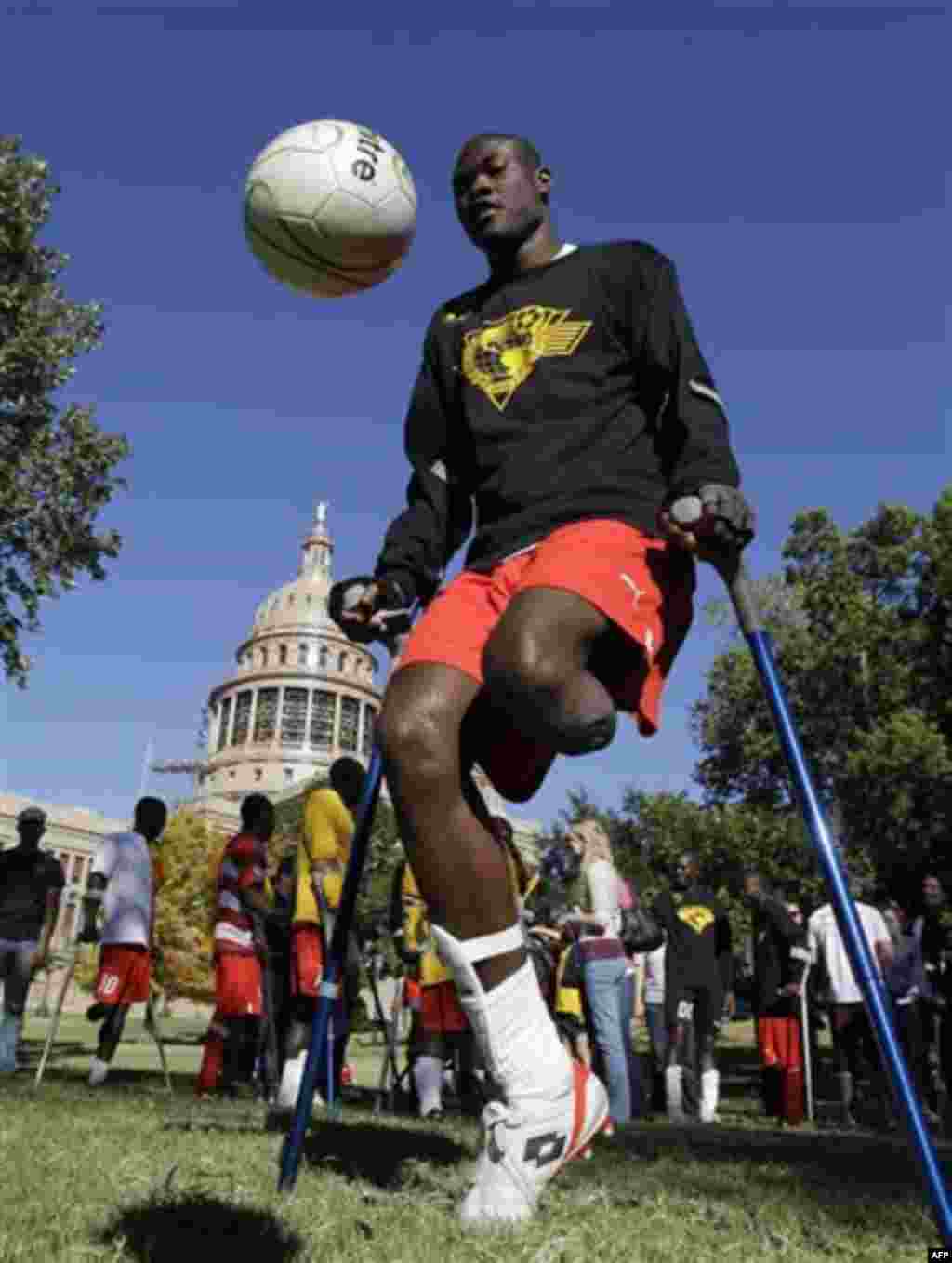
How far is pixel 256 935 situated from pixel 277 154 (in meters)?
6.63

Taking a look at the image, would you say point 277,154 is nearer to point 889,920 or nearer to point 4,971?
point 4,971

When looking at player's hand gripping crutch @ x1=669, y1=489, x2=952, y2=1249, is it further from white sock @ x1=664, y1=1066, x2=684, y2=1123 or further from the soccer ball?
white sock @ x1=664, y1=1066, x2=684, y2=1123

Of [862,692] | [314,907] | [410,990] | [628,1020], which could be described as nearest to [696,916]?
[628,1020]

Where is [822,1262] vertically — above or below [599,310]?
below

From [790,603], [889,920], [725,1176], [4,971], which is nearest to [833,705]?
[790,603]

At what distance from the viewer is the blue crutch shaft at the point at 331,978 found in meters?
3.13

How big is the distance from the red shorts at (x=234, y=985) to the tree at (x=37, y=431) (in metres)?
11.8

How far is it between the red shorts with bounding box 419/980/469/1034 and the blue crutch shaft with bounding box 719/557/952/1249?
221 inches

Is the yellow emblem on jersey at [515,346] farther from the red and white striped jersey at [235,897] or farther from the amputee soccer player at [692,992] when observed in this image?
the amputee soccer player at [692,992]

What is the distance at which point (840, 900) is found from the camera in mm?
2365

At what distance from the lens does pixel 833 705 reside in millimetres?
35969

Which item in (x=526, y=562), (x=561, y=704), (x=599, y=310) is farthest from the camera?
(x=599, y=310)

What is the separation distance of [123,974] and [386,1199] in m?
6.00

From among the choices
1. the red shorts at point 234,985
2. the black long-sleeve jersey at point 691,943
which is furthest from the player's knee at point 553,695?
the black long-sleeve jersey at point 691,943
